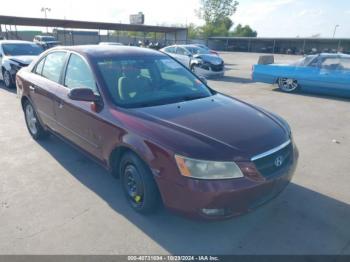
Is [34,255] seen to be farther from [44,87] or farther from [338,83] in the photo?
[338,83]

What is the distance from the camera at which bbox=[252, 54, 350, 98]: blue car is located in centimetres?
881

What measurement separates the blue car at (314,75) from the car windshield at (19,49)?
857 centimetres

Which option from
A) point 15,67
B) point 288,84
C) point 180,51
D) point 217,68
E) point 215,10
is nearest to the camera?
point 15,67

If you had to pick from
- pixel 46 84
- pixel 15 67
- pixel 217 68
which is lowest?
pixel 217 68

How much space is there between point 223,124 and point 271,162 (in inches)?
22.8

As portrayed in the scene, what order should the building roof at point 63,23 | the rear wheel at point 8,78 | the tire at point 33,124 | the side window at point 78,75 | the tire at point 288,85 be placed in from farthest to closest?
the building roof at point 63,23
the tire at point 288,85
the rear wheel at point 8,78
the tire at point 33,124
the side window at point 78,75

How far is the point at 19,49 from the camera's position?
35.1ft

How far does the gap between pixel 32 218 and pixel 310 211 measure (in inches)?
120

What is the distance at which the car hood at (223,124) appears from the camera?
8.30 ft

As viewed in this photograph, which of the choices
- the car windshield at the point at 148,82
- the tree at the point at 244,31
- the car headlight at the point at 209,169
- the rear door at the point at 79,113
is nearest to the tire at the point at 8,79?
the rear door at the point at 79,113

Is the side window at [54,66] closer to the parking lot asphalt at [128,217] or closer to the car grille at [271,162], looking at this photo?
the parking lot asphalt at [128,217]

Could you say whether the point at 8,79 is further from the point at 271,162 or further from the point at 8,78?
the point at 271,162

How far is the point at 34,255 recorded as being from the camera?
2.54 m

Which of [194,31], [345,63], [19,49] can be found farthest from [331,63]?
[194,31]
